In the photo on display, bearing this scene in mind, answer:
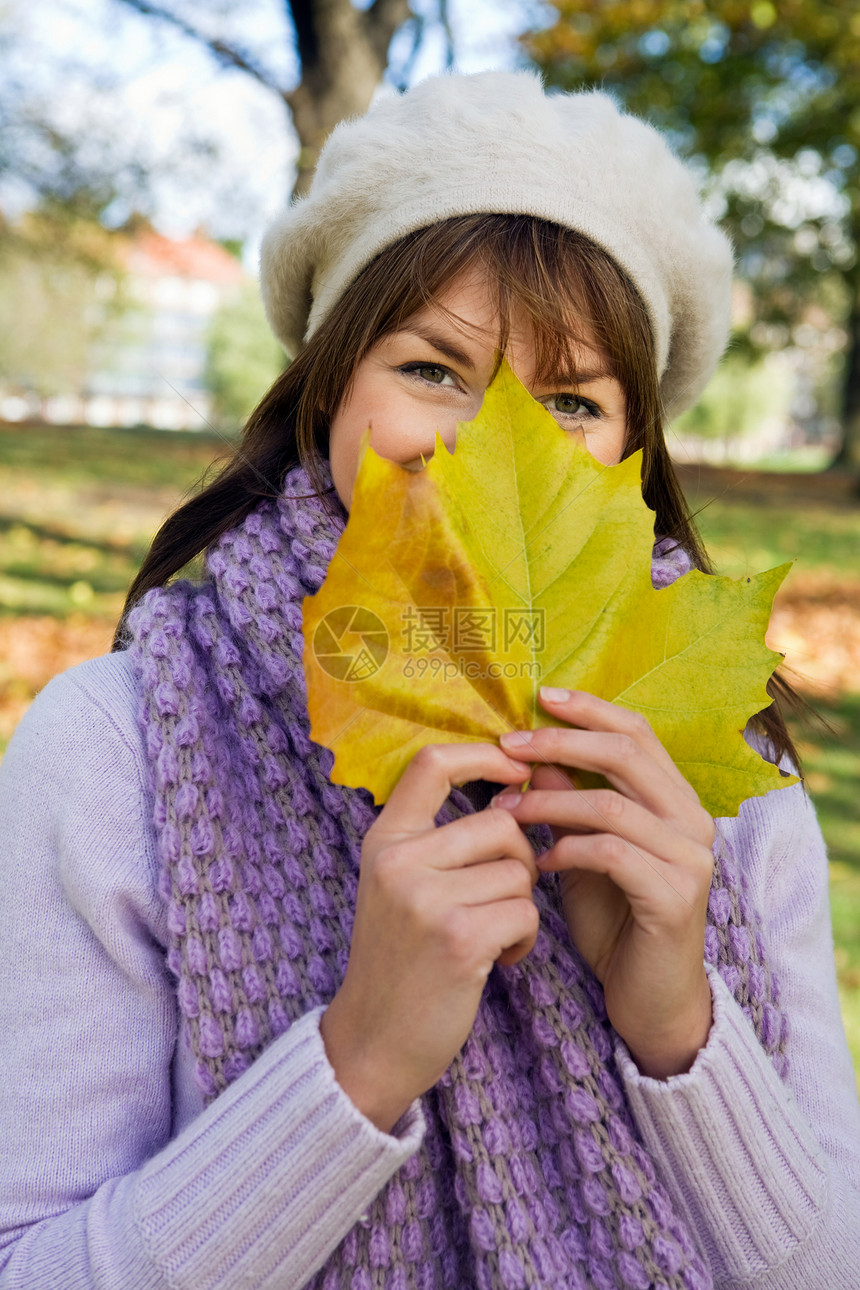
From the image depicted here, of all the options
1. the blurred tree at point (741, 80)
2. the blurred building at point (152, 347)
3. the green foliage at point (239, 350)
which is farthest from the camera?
the green foliage at point (239, 350)

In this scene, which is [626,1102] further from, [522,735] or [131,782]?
[131,782]

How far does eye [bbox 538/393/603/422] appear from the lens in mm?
1248

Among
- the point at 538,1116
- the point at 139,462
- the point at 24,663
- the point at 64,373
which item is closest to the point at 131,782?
the point at 538,1116

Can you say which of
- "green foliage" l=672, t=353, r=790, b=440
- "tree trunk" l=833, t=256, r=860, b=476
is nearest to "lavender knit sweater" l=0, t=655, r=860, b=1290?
"tree trunk" l=833, t=256, r=860, b=476

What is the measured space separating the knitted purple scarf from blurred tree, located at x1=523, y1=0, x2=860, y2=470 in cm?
678

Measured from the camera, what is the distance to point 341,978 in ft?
3.56

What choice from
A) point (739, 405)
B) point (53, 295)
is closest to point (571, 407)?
point (53, 295)

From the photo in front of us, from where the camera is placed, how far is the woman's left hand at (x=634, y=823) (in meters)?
0.83

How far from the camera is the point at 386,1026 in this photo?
0.85 metres

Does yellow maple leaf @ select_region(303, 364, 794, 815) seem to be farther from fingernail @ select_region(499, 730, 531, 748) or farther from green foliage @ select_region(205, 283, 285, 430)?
green foliage @ select_region(205, 283, 285, 430)

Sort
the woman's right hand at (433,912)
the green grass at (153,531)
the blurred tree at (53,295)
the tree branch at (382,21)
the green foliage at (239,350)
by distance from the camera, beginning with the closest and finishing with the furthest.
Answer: the woman's right hand at (433,912) → the green grass at (153,531) → the tree branch at (382,21) → the blurred tree at (53,295) → the green foliage at (239,350)

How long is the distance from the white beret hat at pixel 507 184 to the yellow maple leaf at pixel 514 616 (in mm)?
499

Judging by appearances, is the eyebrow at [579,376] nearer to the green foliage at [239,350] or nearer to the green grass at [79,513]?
the green grass at [79,513]

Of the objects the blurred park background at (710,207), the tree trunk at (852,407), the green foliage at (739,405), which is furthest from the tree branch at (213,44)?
the green foliage at (739,405)
